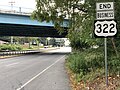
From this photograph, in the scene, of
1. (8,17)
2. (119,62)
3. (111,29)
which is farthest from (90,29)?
(8,17)

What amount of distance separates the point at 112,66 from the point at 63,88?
238 centimetres

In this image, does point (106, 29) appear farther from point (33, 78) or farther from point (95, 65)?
point (33, 78)

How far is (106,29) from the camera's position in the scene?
408 inches

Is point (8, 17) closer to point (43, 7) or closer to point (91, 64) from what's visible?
point (43, 7)

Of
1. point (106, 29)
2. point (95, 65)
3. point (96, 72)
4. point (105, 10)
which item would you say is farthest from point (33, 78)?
point (105, 10)

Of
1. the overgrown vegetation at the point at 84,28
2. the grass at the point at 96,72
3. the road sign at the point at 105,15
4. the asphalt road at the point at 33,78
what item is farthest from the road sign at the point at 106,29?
the asphalt road at the point at 33,78

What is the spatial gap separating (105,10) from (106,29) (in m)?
0.60

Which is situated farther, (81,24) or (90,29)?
(81,24)

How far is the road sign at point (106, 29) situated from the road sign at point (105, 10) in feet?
0.53

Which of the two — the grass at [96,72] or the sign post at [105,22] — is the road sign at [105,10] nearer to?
the sign post at [105,22]

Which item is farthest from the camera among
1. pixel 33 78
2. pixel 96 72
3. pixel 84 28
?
pixel 33 78

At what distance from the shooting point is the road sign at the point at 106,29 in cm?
1032

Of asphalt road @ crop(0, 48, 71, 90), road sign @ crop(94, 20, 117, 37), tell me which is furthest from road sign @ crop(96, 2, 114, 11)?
asphalt road @ crop(0, 48, 71, 90)

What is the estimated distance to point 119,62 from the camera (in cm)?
1427
